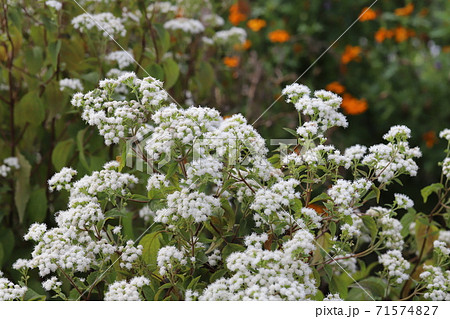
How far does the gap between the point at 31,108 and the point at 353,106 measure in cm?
192

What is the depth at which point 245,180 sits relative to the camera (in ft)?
4.01

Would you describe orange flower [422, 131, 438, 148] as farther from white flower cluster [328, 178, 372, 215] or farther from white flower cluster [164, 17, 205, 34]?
white flower cluster [328, 178, 372, 215]

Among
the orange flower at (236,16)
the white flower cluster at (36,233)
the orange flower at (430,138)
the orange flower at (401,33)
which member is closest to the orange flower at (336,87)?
the orange flower at (401,33)

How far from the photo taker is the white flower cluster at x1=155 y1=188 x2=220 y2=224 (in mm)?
1070

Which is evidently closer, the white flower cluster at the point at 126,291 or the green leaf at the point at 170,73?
the white flower cluster at the point at 126,291

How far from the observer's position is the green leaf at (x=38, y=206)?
1762 mm

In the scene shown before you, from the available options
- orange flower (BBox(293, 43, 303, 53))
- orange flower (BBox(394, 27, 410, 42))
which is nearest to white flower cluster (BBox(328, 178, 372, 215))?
orange flower (BBox(293, 43, 303, 53))

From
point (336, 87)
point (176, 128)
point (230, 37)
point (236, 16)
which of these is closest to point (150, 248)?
point (176, 128)

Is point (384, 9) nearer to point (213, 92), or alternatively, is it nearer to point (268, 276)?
point (213, 92)

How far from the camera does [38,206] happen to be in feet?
5.79

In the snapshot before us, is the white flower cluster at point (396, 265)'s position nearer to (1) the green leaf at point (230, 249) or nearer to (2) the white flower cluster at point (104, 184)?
(1) the green leaf at point (230, 249)

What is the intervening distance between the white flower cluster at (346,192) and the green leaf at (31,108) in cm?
104

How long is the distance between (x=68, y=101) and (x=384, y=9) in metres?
2.31
